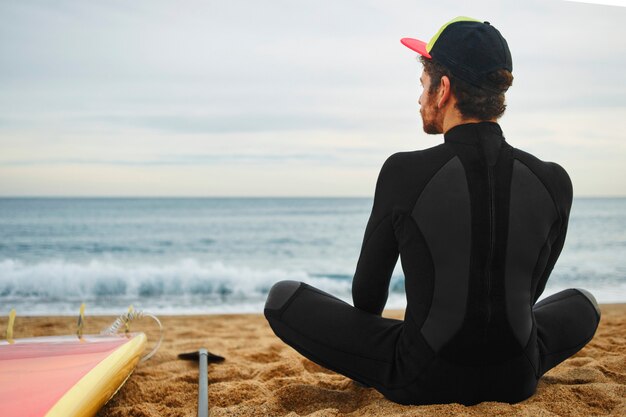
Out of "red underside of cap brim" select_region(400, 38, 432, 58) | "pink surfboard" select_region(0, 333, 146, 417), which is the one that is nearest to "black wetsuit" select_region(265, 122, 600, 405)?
"red underside of cap brim" select_region(400, 38, 432, 58)

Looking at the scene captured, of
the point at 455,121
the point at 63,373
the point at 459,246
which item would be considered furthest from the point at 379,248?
the point at 63,373

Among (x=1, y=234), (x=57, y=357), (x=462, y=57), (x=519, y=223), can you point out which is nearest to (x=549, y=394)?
(x=519, y=223)

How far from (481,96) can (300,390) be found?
39.1 inches

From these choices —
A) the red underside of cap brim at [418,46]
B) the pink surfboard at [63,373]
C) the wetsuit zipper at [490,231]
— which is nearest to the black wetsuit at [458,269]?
the wetsuit zipper at [490,231]

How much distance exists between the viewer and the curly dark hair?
1.39 m

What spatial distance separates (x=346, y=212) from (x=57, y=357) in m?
16.5

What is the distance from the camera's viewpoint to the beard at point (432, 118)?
4.84 ft

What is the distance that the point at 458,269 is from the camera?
1.33 m

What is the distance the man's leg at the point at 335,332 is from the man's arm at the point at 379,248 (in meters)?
0.07

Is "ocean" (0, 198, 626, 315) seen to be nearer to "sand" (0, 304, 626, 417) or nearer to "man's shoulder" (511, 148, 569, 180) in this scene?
"sand" (0, 304, 626, 417)

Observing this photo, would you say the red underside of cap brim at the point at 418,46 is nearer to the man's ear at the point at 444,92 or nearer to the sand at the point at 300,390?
the man's ear at the point at 444,92

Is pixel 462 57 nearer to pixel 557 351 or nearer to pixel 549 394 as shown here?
pixel 557 351

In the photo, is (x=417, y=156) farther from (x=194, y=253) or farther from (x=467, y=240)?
(x=194, y=253)

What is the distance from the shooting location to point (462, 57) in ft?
4.53
